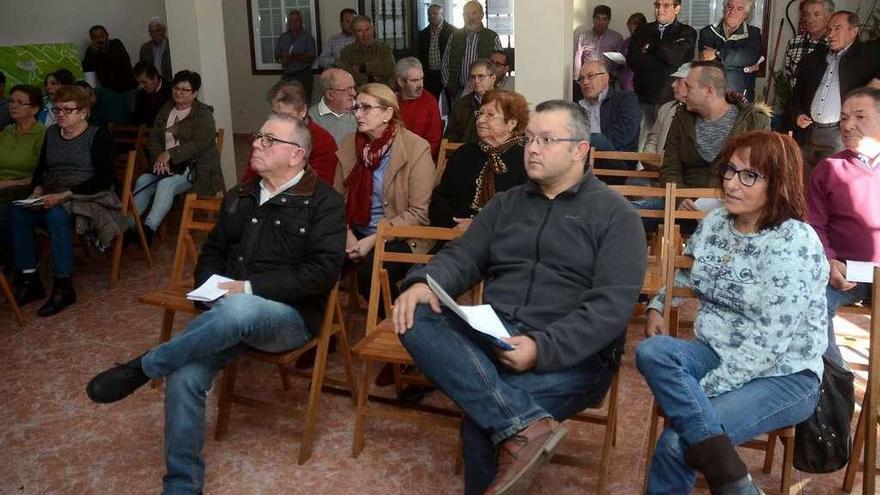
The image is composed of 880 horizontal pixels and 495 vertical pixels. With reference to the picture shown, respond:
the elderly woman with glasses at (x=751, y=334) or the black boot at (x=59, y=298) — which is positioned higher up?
the elderly woman with glasses at (x=751, y=334)

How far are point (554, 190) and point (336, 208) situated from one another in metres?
0.82

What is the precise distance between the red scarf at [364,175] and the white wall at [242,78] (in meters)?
7.04

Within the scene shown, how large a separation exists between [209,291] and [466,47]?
5.23 metres

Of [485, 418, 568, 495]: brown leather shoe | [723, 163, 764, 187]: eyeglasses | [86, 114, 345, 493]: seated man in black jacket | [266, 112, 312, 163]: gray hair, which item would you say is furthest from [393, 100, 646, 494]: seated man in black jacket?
[266, 112, 312, 163]: gray hair

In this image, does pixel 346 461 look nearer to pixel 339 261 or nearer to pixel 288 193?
pixel 339 261

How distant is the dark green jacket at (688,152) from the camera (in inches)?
160

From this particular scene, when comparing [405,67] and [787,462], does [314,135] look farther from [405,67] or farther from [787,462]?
Result: [787,462]

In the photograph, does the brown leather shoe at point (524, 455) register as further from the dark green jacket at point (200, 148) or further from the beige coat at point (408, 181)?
the dark green jacket at point (200, 148)

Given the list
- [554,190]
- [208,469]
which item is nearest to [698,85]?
[554,190]

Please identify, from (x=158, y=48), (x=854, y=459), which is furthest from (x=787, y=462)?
(x=158, y=48)

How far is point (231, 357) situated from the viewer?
2.73 meters

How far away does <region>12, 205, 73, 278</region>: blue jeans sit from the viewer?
4.61 meters

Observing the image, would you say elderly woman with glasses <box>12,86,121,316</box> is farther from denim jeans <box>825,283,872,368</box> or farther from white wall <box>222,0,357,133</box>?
white wall <box>222,0,357,133</box>

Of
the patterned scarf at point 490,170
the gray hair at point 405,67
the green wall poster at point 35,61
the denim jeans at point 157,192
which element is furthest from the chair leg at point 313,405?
the green wall poster at point 35,61
